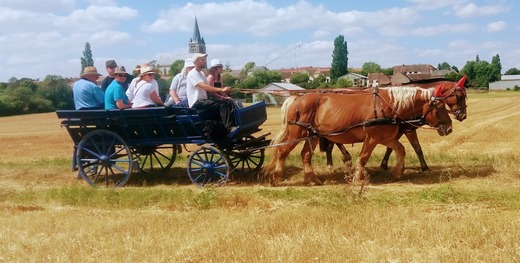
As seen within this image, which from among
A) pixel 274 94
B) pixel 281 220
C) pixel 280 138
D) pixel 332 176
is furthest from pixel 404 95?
pixel 281 220

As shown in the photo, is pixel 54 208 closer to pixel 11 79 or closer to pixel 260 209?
pixel 260 209

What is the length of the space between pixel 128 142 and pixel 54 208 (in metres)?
2.17

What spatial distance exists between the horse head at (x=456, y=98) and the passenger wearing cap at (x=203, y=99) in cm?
341

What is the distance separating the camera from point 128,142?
9516 mm

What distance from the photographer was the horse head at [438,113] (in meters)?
8.22

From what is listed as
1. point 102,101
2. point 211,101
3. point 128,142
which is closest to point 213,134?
point 211,101

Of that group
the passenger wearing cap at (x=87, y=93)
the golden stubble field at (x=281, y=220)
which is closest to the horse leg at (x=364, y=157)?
the golden stubble field at (x=281, y=220)

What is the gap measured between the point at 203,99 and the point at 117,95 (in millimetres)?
1558

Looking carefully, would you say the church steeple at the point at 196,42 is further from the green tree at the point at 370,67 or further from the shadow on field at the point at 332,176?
the shadow on field at the point at 332,176

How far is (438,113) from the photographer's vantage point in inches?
326

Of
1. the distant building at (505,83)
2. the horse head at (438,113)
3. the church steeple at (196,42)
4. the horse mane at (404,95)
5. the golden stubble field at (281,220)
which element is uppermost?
the church steeple at (196,42)

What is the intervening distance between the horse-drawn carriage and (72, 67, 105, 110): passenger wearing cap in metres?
0.37

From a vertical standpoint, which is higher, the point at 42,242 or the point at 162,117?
the point at 162,117

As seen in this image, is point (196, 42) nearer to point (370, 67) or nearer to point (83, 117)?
point (370, 67)
